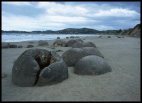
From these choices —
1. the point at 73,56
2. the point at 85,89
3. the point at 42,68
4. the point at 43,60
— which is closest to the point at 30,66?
the point at 42,68

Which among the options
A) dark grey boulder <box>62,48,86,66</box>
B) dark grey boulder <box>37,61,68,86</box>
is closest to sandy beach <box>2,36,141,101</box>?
dark grey boulder <box>37,61,68,86</box>

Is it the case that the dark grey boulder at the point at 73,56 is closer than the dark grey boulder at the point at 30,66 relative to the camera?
No

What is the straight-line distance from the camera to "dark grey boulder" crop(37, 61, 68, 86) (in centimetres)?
679

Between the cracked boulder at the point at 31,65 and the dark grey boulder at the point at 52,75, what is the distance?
0.27 ft

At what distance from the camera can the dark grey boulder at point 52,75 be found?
6785 millimetres

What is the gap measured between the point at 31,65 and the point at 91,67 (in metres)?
1.85

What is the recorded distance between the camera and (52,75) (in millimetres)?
6840

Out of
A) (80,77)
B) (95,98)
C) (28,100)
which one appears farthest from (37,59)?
(95,98)

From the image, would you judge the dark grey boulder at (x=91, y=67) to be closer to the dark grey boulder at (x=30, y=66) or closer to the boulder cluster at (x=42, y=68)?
the boulder cluster at (x=42, y=68)

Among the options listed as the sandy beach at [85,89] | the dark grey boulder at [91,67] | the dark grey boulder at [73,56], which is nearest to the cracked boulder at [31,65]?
the sandy beach at [85,89]

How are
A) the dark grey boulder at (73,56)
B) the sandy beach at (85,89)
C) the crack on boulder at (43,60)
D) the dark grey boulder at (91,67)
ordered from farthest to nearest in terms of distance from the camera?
1. the dark grey boulder at (73,56)
2. the dark grey boulder at (91,67)
3. the crack on boulder at (43,60)
4. the sandy beach at (85,89)

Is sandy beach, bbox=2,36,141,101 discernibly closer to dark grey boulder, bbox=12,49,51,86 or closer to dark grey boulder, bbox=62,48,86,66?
dark grey boulder, bbox=12,49,51,86

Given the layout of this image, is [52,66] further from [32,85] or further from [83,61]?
[83,61]

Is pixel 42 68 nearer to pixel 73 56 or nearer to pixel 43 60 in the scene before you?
pixel 43 60
